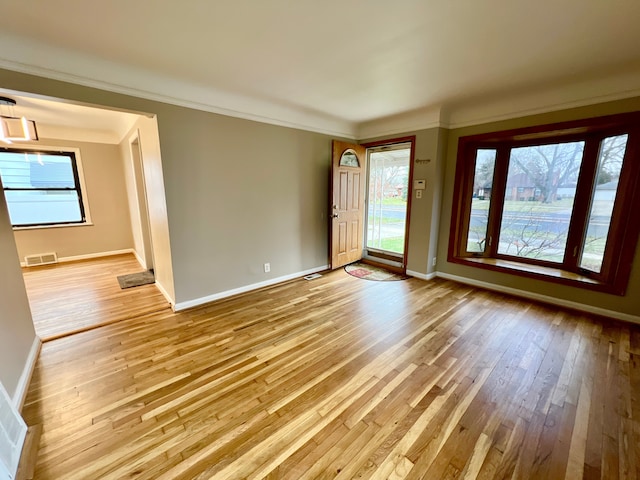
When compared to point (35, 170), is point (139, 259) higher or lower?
lower

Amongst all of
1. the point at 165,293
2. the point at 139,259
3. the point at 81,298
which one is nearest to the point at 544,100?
the point at 165,293

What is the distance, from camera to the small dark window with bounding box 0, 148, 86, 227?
4562 mm

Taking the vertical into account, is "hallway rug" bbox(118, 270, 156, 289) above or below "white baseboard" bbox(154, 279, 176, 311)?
below

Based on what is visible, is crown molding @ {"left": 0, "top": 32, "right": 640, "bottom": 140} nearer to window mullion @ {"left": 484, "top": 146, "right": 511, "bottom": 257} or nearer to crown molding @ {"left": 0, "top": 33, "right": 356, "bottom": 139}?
crown molding @ {"left": 0, "top": 33, "right": 356, "bottom": 139}

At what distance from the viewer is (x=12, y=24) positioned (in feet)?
5.86

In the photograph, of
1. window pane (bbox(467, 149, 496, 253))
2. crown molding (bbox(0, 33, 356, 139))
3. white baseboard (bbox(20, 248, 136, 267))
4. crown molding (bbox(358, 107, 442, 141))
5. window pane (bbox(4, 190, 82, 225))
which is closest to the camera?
crown molding (bbox(0, 33, 356, 139))

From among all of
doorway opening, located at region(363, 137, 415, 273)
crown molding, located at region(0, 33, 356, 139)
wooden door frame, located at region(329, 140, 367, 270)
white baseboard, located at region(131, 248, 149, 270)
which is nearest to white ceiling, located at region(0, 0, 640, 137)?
crown molding, located at region(0, 33, 356, 139)

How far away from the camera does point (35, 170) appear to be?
15.5 ft

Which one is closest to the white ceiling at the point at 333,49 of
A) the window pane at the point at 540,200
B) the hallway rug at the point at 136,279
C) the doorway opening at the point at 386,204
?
the window pane at the point at 540,200

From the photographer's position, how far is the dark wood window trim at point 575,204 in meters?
2.67

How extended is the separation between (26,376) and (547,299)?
5182 millimetres

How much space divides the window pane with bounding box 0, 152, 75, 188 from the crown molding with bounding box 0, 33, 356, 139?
3880mm

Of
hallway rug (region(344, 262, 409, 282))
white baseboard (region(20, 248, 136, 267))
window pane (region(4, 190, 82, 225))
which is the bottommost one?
hallway rug (region(344, 262, 409, 282))

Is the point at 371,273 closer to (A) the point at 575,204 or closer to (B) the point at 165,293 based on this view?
(A) the point at 575,204
